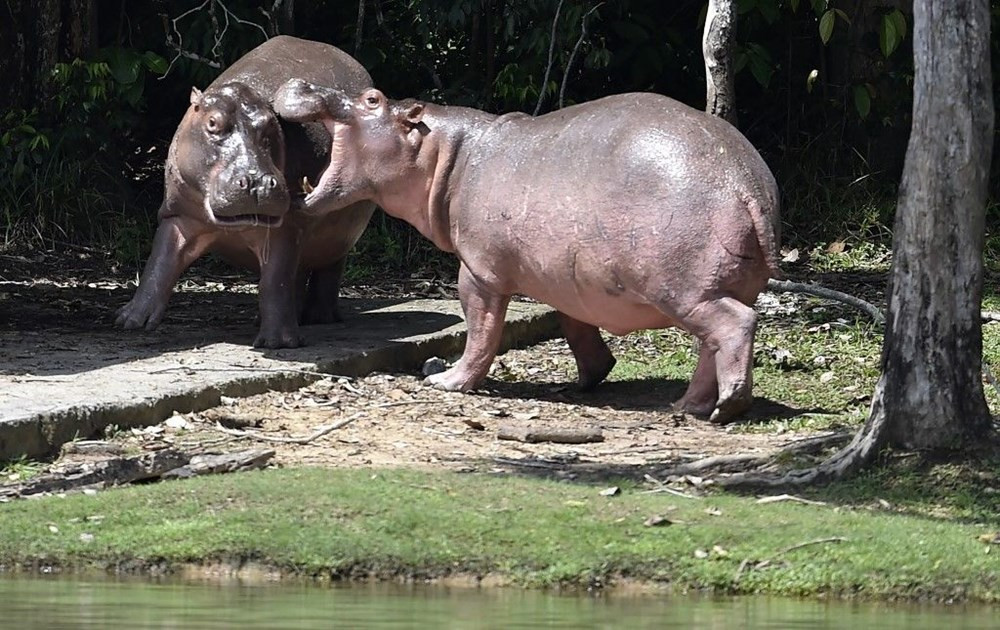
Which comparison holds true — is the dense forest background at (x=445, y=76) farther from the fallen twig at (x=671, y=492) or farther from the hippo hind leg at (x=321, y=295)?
the fallen twig at (x=671, y=492)

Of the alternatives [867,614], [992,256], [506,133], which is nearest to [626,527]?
[867,614]

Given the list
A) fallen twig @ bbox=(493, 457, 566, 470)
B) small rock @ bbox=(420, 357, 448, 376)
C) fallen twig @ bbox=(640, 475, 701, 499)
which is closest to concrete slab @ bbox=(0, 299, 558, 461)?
small rock @ bbox=(420, 357, 448, 376)

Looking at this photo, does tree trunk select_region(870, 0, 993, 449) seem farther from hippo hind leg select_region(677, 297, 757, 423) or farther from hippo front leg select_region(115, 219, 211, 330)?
hippo front leg select_region(115, 219, 211, 330)

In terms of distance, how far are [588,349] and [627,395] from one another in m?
0.32

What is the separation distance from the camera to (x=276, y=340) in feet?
31.3

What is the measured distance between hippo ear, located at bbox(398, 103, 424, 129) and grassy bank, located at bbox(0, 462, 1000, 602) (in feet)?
10.0

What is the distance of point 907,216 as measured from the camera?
6605 mm

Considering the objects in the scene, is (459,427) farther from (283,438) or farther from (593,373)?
(593,373)

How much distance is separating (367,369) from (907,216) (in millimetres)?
3746

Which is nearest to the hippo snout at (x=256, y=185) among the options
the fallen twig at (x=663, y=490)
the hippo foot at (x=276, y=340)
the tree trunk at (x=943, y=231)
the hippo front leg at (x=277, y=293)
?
the hippo front leg at (x=277, y=293)

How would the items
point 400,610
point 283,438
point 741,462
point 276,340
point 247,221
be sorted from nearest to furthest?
1. point 400,610
2. point 741,462
3. point 283,438
4. point 247,221
5. point 276,340

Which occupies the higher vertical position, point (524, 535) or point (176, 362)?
point (176, 362)

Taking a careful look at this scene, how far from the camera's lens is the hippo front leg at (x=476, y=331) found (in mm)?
8992

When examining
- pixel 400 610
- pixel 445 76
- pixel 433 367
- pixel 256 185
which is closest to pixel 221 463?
pixel 400 610
